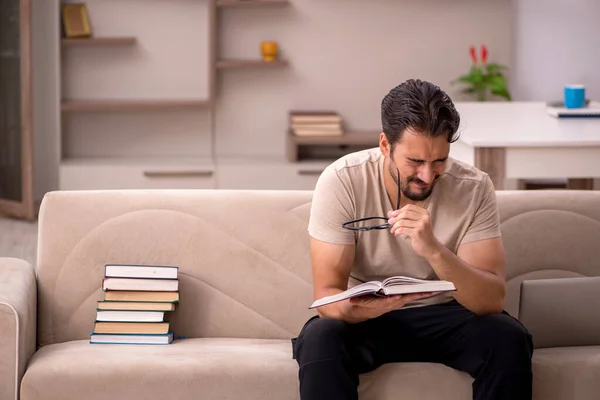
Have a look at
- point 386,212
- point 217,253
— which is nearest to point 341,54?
point 217,253

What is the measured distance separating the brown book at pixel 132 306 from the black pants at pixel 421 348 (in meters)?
0.42

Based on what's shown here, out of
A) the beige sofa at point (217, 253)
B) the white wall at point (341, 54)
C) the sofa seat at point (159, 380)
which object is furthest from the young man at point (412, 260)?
the white wall at point (341, 54)

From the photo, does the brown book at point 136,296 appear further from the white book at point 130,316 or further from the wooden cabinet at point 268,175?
the wooden cabinet at point 268,175

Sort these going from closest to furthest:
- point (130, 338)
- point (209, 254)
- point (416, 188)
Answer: point (416, 188) < point (130, 338) < point (209, 254)

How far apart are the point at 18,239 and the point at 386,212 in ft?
11.6

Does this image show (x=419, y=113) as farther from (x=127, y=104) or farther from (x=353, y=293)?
(x=127, y=104)

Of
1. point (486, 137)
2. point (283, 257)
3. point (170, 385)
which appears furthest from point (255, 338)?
point (486, 137)

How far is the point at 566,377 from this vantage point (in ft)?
8.17

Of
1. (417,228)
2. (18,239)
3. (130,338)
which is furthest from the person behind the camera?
(18,239)

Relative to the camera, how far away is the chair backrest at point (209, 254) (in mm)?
2834

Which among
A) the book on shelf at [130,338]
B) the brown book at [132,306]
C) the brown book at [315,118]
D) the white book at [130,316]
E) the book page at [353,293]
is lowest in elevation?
the book on shelf at [130,338]

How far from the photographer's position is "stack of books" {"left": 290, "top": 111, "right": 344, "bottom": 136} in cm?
596

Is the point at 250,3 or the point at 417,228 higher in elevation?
the point at 250,3

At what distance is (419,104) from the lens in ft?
7.85
